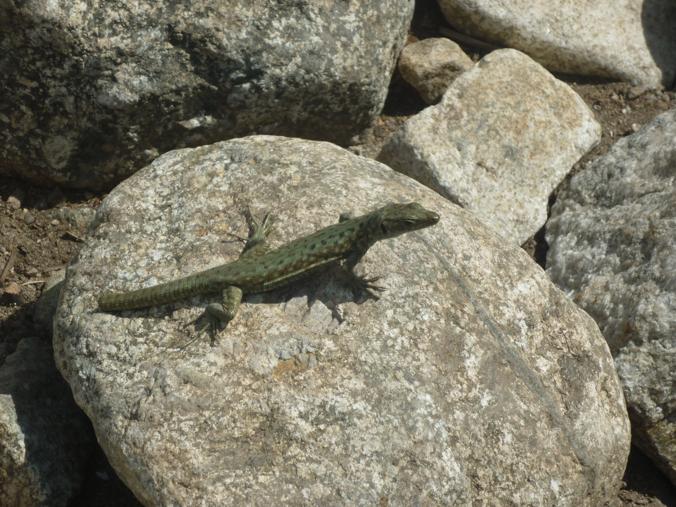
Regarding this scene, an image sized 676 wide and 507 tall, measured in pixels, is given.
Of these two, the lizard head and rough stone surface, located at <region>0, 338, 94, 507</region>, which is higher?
the lizard head

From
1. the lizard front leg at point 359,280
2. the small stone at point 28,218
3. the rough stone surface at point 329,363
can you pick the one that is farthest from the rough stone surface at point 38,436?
the lizard front leg at point 359,280

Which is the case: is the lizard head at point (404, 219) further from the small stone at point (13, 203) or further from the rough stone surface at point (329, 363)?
the small stone at point (13, 203)

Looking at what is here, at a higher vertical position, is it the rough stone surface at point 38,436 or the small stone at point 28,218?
the small stone at point 28,218

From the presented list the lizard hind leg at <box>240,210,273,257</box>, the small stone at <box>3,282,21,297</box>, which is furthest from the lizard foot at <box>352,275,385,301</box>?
the small stone at <box>3,282,21,297</box>

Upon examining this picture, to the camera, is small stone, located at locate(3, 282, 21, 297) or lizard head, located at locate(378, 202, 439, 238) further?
small stone, located at locate(3, 282, 21, 297)

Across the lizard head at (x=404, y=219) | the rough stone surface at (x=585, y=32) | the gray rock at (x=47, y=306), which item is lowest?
the gray rock at (x=47, y=306)

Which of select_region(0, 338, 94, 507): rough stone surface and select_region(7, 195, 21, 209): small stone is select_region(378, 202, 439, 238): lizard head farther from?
select_region(7, 195, 21, 209): small stone

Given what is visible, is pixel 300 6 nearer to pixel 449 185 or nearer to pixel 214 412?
pixel 449 185
